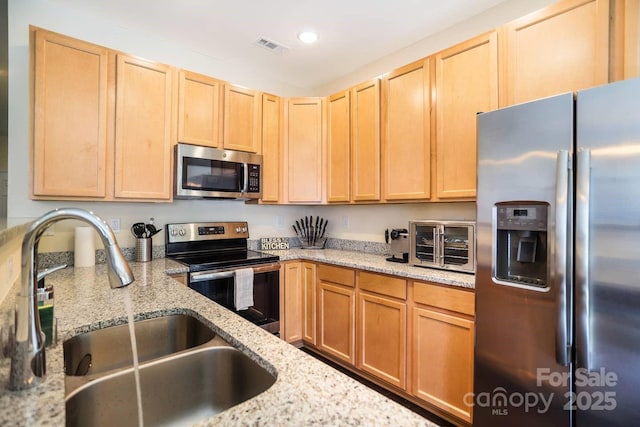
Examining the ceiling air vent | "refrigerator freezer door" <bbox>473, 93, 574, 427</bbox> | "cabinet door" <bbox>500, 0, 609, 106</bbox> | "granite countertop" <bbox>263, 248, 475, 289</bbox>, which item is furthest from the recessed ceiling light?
"granite countertop" <bbox>263, 248, 475, 289</bbox>

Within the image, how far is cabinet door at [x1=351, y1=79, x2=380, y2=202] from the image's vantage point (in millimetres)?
2613

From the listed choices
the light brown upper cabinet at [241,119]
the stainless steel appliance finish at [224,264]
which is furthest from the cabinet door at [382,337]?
the light brown upper cabinet at [241,119]

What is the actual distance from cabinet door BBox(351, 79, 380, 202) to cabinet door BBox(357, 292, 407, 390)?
0.88 meters

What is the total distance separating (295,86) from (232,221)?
1.74 metres

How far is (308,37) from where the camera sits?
259 cm

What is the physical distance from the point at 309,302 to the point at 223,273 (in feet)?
2.81

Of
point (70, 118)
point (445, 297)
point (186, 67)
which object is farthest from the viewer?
point (186, 67)

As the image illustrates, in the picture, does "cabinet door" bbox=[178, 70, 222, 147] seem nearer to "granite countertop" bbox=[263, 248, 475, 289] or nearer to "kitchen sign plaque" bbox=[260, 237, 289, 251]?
"kitchen sign plaque" bbox=[260, 237, 289, 251]

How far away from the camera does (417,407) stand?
207cm

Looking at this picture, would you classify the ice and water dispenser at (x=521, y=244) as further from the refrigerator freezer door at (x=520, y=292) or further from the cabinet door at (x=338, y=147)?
the cabinet door at (x=338, y=147)

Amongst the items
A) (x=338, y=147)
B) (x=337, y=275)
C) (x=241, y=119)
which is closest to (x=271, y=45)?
(x=241, y=119)

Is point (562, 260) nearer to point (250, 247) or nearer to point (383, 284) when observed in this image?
point (383, 284)

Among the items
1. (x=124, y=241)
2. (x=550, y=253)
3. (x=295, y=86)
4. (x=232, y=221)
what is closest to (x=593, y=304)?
(x=550, y=253)

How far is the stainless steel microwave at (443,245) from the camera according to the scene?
196cm
